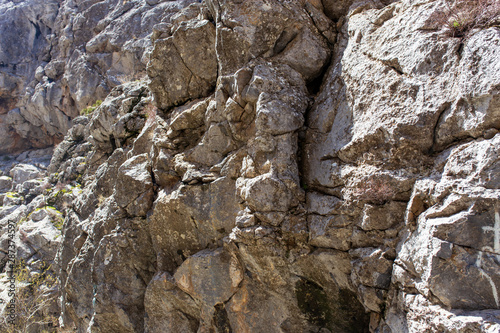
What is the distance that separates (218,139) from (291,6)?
431cm

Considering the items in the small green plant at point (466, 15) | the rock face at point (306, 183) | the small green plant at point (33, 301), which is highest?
the small green plant at point (466, 15)

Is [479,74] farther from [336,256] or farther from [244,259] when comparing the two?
[244,259]

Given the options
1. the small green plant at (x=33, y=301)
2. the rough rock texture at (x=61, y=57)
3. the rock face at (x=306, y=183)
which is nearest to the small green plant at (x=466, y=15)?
the rock face at (x=306, y=183)

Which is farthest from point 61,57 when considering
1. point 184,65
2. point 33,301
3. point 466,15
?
point 466,15

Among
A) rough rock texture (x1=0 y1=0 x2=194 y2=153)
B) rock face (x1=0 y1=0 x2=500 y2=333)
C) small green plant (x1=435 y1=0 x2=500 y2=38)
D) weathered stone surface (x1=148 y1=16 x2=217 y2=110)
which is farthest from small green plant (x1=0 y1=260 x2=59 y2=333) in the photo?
small green plant (x1=435 y1=0 x2=500 y2=38)

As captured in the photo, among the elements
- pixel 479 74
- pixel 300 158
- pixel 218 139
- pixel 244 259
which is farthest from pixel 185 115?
pixel 479 74

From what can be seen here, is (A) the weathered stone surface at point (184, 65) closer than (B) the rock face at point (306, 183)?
No

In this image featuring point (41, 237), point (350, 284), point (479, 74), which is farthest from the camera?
point (41, 237)

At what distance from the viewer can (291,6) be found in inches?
357

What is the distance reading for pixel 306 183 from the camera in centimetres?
755

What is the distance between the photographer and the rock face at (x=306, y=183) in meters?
5.09

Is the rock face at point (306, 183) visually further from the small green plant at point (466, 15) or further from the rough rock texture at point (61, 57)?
the rough rock texture at point (61, 57)

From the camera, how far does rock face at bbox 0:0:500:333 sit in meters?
5.09

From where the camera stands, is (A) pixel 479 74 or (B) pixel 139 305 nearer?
(A) pixel 479 74
